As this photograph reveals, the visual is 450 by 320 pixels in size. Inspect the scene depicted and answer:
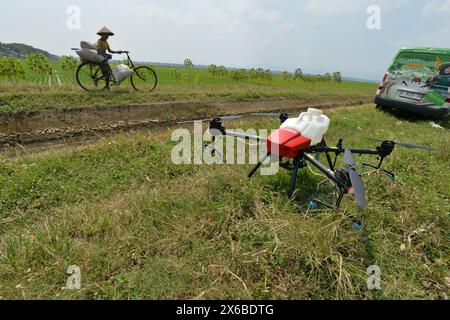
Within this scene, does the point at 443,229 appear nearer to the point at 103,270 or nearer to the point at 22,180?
the point at 103,270

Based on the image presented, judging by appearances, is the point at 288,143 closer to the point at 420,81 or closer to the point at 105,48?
the point at 420,81

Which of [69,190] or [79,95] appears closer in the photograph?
[69,190]

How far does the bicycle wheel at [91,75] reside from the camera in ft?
26.5

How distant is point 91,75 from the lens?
829cm

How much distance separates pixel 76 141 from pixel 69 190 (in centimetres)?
271

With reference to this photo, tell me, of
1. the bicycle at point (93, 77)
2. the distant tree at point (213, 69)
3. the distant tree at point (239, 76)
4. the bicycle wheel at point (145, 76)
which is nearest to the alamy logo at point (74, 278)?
the bicycle at point (93, 77)

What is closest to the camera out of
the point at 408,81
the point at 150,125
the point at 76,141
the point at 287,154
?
the point at 287,154

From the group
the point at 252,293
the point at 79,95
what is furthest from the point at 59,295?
the point at 79,95

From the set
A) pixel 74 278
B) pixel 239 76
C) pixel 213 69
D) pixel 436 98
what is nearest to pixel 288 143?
pixel 74 278

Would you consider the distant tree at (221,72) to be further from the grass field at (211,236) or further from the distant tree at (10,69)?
the grass field at (211,236)

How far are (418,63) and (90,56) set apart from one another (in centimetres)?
1003
